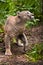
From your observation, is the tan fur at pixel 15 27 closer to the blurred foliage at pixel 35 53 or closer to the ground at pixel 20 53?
the ground at pixel 20 53

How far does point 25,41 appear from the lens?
307 inches

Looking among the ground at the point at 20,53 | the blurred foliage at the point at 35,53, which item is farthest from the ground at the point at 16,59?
the blurred foliage at the point at 35,53

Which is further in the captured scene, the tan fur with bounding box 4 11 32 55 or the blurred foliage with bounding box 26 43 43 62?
the tan fur with bounding box 4 11 32 55

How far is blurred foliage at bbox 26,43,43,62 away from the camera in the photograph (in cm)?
719

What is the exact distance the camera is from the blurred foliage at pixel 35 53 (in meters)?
7.19

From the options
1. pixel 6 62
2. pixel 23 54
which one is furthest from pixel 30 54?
pixel 6 62

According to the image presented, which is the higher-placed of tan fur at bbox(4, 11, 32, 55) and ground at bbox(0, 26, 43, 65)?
tan fur at bbox(4, 11, 32, 55)

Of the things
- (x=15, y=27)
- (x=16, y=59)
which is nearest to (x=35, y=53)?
(x=16, y=59)

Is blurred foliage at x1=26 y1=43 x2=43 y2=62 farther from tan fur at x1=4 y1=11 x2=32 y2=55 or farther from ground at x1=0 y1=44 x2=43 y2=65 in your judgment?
tan fur at x1=4 y1=11 x2=32 y2=55

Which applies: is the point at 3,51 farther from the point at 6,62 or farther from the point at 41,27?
the point at 41,27

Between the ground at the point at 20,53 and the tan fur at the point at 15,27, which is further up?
the tan fur at the point at 15,27

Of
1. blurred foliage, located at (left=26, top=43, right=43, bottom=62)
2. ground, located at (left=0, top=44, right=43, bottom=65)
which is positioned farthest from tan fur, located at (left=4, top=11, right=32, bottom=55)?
blurred foliage, located at (left=26, top=43, right=43, bottom=62)

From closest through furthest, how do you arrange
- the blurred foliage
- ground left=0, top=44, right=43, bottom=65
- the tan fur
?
ground left=0, top=44, right=43, bottom=65
the blurred foliage
the tan fur

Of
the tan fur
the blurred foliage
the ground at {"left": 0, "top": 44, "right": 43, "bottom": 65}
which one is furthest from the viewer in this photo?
the tan fur
